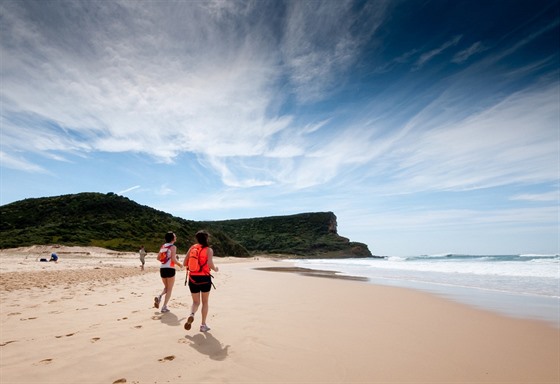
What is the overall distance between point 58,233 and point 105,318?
189 feet

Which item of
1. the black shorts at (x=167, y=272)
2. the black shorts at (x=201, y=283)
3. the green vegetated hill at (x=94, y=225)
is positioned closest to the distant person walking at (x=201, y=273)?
the black shorts at (x=201, y=283)

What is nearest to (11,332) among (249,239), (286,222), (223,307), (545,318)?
(223,307)

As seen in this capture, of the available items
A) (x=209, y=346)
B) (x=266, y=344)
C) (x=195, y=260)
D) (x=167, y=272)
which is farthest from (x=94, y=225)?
(x=266, y=344)

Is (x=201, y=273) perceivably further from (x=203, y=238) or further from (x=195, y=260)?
(x=203, y=238)

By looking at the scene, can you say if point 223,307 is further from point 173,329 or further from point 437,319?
point 437,319

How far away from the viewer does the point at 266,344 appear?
5797 millimetres

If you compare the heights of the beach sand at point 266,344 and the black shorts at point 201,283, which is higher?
the black shorts at point 201,283

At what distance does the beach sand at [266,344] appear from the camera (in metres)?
4.53

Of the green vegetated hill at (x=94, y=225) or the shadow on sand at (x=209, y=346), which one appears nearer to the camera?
the shadow on sand at (x=209, y=346)

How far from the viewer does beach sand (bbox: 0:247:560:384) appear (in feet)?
14.9

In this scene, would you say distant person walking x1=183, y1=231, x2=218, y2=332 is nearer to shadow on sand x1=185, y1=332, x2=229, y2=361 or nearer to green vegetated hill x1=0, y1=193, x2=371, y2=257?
shadow on sand x1=185, y1=332, x2=229, y2=361

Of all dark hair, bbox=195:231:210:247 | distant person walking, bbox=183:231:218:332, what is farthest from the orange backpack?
dark hair, bbox=195:231:210:247

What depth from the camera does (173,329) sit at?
6566 millimetres

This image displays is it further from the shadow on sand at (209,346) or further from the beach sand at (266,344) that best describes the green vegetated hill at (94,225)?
the shadow on sand at (209,346)
